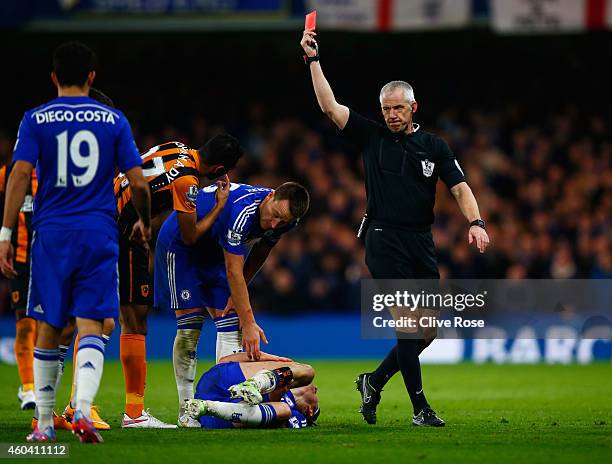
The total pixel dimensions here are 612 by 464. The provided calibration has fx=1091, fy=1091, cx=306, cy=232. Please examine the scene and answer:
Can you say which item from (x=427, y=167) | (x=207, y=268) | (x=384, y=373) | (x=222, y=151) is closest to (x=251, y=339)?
(x=207, y=268)

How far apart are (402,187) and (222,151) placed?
1.36m

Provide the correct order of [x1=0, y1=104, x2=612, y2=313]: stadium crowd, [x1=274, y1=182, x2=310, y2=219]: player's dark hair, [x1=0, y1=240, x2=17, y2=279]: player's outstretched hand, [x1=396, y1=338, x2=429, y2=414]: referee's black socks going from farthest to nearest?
[x1=0, y1=104, x2=612, y2=313]: stadium crowd → [x1=396, y1=338, x2=429, y2=414]: referee's black socks → [x1=274, y1=182, x2=310, y2=219]: player's dark hair → [x1=0, y1=240, x2=17, y2=279]: player's outstretched hand

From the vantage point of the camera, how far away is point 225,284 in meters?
8.40

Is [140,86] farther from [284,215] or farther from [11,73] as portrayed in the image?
[284,215]

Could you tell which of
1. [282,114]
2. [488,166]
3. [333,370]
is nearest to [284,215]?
[333,370]

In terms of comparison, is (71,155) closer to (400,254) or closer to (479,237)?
(400,254)

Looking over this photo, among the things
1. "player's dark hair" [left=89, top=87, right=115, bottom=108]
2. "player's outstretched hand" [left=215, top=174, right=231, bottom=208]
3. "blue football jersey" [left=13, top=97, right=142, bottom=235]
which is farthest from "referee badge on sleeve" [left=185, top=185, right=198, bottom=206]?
"blue football jersey" [left=13, top=97, right=142, bottom=235]

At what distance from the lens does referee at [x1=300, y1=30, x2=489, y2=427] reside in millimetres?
8070

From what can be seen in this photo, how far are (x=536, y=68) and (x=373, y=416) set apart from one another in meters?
15.3

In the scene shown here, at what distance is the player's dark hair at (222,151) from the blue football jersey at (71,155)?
4.78 ft

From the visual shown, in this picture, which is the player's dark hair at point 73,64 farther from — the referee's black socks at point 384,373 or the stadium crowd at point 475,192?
the stadium crowd at point 475,192

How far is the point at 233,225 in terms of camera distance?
780 centimetres

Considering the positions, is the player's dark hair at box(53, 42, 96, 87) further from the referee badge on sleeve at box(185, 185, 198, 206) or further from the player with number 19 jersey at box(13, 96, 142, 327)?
the referee badge on sleeve at box(185, 185, 198, 206)

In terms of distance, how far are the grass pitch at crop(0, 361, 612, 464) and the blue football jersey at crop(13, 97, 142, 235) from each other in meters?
1.39
